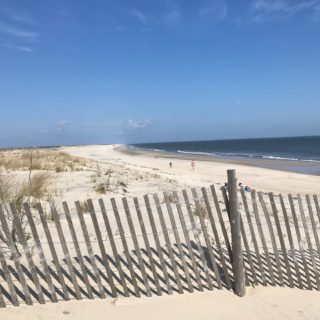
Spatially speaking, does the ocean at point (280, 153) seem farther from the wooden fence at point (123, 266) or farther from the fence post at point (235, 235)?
the fence post at point (235, 235)

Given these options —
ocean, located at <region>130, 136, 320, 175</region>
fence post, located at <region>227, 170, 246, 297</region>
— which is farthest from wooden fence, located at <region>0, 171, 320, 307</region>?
ocean, located at <region>130, 136, 320, 175</region>

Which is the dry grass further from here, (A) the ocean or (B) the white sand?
(A) the ocean

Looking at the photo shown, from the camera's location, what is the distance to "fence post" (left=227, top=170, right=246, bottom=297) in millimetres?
→ 4910

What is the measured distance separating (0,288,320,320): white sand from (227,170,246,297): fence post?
0.14 metres

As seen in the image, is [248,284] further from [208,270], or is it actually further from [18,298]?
[18,298]

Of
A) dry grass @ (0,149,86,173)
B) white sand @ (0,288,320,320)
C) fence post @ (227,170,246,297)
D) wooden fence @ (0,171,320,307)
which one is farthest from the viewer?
dry grass @ (0,149,86,173)

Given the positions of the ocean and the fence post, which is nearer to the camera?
the fence post

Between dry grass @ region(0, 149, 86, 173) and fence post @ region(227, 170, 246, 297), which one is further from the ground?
dry grass @ region(0, 149, 86, 173)

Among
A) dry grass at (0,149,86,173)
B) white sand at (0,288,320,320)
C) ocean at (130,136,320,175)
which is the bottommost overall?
ocean at (130,136,320,175)

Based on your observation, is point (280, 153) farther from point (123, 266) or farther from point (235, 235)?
point (123, 266)

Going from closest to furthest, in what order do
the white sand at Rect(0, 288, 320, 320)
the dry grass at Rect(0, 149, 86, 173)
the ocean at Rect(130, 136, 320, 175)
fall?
the white sand at Rect(0, 288, 320, 320), the dry grass at Rect(0, 149, 86, 173), the ocean at Rect(130, 136, 320, 175)

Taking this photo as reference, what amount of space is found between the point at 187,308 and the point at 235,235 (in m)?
1.10

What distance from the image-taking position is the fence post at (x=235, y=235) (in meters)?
4.91

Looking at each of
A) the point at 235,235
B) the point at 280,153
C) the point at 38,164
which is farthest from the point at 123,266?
the point at 280,153
